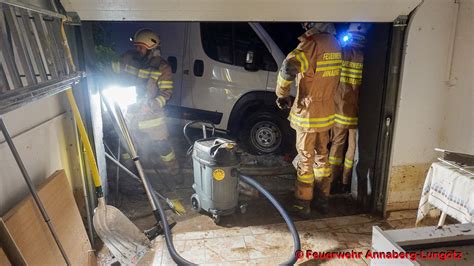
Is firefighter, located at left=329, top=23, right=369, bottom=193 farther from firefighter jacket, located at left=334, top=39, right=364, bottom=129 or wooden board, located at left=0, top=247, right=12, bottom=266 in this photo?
wooden board, located at left=0, top=247, right=12, bottom=266

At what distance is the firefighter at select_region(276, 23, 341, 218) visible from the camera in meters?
3.16

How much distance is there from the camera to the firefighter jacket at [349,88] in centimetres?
359

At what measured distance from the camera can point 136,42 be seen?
3.98m

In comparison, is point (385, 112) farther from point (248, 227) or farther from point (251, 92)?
point (251, 92)

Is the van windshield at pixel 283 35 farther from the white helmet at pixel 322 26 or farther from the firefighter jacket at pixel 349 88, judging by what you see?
the white helmet at pixel 322 26

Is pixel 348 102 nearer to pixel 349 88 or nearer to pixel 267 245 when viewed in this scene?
pixel 349 88

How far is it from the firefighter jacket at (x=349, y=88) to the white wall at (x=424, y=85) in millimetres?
518

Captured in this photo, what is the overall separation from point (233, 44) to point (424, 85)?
2534mm

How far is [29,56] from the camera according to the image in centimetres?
185

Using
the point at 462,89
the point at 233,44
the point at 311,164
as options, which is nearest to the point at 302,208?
Answer: the point at 311,164

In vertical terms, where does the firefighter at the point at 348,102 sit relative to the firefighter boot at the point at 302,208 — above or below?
above

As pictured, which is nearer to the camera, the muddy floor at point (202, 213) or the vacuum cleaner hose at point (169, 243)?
the vacuum cleaner hose at point (169, 243)

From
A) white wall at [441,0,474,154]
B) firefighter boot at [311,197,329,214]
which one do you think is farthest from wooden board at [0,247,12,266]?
white wall at [441,0,474,154]

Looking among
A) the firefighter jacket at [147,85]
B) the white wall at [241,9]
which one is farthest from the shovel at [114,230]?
the firefighter jacket at [147,85]
